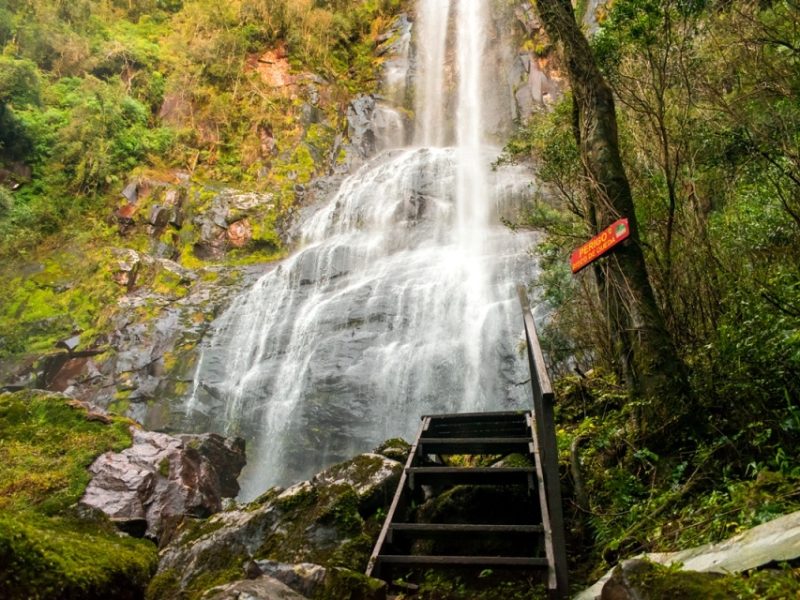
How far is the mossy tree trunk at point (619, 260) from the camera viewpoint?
3.82 m

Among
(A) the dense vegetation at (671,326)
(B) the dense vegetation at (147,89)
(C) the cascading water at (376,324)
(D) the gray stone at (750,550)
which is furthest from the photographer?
(B) the dense vegetation at (147,89)

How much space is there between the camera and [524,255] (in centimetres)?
1445

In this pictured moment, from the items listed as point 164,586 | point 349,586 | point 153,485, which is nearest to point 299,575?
point 349,586

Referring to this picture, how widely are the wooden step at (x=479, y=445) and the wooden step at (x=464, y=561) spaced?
1359 millimetres

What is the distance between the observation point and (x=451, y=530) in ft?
12.2

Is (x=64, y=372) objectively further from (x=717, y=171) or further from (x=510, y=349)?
(x=717, y=171)

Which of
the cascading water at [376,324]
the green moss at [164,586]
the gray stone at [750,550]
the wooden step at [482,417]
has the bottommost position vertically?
the green moss at [164,586]

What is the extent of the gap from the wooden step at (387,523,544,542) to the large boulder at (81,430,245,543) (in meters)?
2.95

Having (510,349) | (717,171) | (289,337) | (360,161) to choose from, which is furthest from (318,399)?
(360,161)

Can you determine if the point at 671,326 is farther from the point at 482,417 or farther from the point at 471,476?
the point at 482,417

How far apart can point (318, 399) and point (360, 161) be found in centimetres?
1372

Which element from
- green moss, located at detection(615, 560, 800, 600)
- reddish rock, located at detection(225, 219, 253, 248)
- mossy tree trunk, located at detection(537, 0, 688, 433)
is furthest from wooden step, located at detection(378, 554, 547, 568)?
reddish rock, located at detection(225, 219, 253, 248)

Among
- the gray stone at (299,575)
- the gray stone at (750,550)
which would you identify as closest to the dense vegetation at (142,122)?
the gray stone at (299,575)

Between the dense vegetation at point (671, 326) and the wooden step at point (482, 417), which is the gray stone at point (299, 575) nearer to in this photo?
the dense vegetation at point (671, 326)
